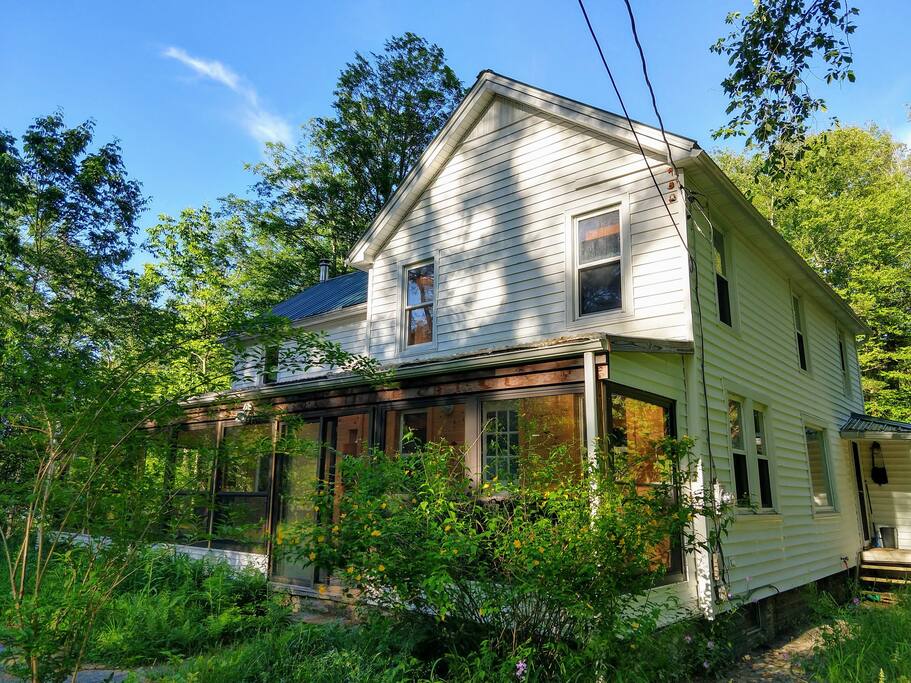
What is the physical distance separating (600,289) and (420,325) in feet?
11.2

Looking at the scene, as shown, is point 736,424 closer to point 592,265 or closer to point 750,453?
point 750,453

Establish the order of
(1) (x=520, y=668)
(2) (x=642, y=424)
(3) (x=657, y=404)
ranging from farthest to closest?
1. (2) (x=642, y=424)
2. (3) (x=657, y=404)
3. (1) (x=520, y=668)

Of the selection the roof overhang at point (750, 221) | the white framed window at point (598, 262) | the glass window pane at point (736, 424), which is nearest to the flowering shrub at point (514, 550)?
the white framed window at point (598, 262)

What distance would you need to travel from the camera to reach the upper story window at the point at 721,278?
8663 mm

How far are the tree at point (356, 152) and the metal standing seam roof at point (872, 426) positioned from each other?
63.1ft

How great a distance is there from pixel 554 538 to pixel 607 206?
533cm

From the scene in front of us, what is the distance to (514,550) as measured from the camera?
15.1ft

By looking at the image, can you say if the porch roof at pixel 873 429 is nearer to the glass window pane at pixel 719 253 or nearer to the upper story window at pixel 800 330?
the upper story window at pixel 800 330

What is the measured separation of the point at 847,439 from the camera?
12.9 metres

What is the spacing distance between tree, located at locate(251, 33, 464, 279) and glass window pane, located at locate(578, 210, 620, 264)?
61.8ft

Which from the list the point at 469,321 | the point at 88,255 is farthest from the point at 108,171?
the point at 469,321

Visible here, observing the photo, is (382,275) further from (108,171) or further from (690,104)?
(108,171)

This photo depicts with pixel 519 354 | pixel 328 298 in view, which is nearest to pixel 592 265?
pixel 519 354

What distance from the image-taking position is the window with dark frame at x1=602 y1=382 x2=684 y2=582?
20.1 feet
